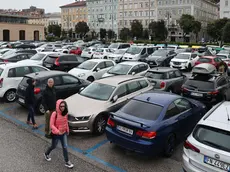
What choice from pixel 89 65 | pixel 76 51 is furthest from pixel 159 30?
pixel 89 65

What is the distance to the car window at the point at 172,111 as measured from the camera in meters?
6.77

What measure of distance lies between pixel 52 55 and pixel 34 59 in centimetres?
155

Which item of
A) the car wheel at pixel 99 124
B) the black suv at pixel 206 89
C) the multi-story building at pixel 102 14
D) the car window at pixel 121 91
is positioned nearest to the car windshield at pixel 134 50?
the black suv at pixel 206 89

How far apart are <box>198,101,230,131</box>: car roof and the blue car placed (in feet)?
3.87

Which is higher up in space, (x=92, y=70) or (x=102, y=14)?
(x=102, y=14)

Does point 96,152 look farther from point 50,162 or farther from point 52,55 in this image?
point 52,55

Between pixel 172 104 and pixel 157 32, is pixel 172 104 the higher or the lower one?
the lower one

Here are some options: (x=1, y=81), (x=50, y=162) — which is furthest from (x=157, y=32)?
(x=50, y=162)

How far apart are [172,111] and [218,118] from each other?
1681mm

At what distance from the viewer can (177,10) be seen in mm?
90438

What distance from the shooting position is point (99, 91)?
890 centimetres

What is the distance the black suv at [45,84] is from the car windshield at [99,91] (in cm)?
155

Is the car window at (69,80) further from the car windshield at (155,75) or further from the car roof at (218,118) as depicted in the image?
the car roof at (218,118)

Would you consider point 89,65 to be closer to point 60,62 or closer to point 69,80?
point 60,62
